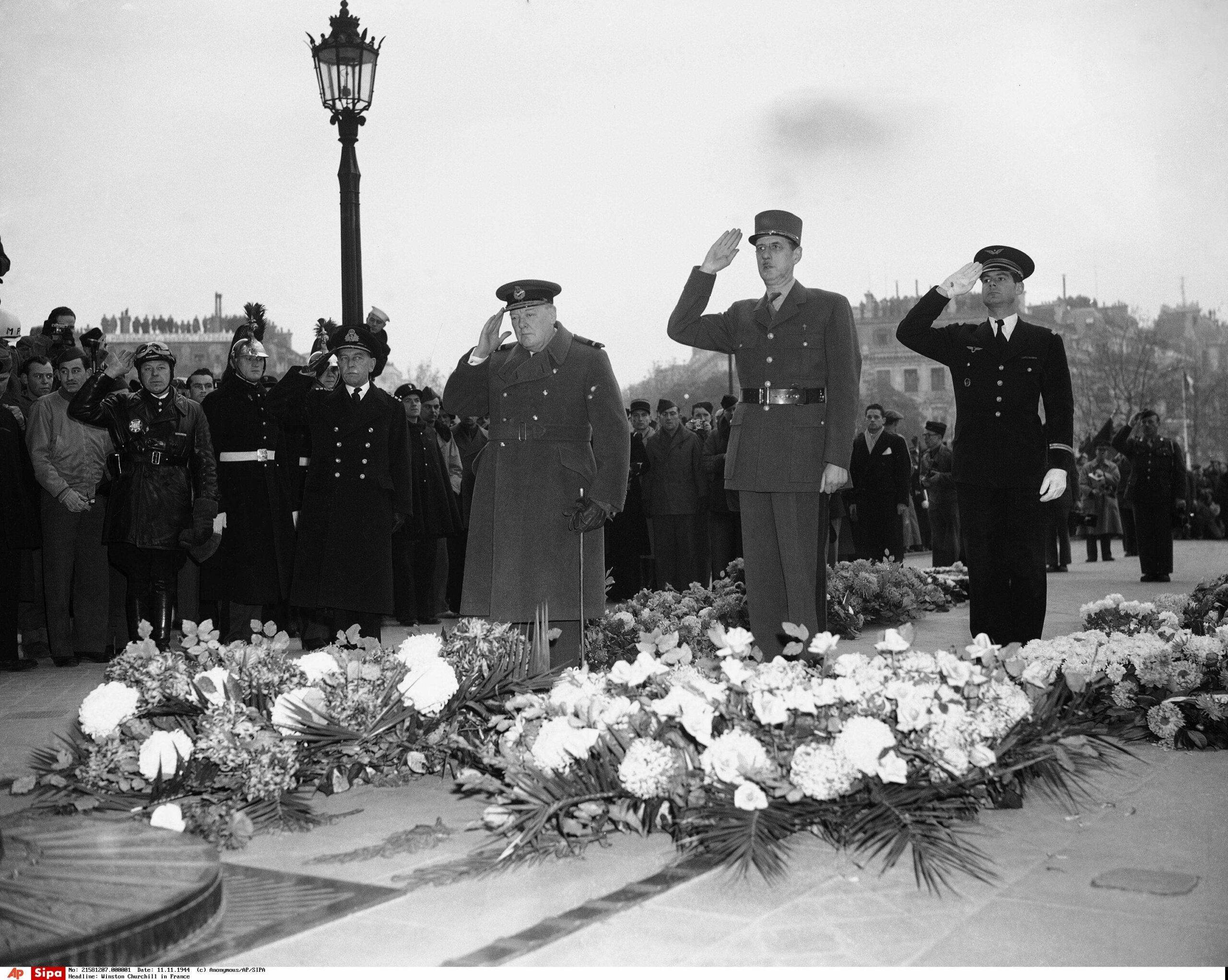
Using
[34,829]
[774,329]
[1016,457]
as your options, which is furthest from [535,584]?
[34,829]

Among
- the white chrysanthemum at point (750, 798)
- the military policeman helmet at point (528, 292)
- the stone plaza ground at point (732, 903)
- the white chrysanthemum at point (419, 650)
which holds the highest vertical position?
the military policeman helmet at point (528, 292)

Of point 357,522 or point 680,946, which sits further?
point 357,522

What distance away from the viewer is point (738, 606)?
9.68 metres

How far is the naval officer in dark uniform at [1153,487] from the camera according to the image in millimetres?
16062

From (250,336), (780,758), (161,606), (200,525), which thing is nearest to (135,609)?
(161,606)

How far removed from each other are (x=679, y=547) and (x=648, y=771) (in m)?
10.6

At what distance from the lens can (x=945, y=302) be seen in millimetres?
6977

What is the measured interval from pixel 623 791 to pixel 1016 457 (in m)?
3.47

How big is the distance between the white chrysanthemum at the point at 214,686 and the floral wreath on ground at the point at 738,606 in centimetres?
297

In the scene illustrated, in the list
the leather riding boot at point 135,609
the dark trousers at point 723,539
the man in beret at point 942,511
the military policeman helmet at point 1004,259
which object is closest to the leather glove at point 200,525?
the leather riding boot at point 135,609

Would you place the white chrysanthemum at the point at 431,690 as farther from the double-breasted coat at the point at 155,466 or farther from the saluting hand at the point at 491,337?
the double-breasted coat at the point at 155,466

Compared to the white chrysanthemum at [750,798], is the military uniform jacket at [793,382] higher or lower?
higher

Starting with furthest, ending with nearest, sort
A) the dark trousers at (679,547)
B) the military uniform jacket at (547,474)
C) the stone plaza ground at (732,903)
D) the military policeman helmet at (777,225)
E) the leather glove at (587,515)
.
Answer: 1. the dark trousers at (679,547)
2. the military policeman helmet at (777,225)
3. the military uniform jacket at (547,474)
4. the leather glove at (587,515)
5. the stone plaza ground at (732,903)

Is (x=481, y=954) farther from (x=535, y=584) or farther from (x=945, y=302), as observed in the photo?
(x=945, y=302)
